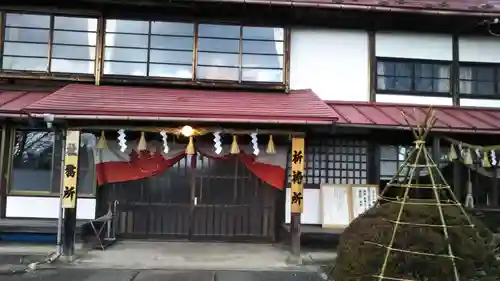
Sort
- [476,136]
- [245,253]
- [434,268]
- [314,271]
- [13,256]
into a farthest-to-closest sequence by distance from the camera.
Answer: [476,136] < [245,253] < [13,256] < [314,271] < [434,268]

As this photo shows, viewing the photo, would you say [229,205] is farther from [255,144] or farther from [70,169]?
Answer: [70,169]

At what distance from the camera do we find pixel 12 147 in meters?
10.3

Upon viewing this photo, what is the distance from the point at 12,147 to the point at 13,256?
2.61m

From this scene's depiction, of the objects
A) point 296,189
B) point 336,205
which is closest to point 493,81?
point 336,205

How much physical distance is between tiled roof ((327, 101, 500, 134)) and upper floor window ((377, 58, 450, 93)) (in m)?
0.49

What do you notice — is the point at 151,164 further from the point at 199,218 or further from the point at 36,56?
the point at 36,56

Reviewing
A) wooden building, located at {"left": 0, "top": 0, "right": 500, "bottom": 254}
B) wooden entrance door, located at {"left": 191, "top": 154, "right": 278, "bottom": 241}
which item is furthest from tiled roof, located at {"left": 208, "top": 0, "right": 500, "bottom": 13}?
wooden entrance door, located at {"left": 191, "top": 154, "right": 278, "bottom": 241}

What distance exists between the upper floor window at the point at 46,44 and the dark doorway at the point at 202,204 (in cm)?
312

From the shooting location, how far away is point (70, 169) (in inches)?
346

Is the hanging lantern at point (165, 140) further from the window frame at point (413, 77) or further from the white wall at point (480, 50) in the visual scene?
the white wall at point (480, 50)

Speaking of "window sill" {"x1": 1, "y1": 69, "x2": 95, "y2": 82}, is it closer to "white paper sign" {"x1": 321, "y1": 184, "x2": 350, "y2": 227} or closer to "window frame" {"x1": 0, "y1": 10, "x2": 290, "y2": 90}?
"window frame" {"x1": 0, "y1": 10, "x2": 290, "y2": 90}

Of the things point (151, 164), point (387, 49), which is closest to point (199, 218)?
point (151, 164)

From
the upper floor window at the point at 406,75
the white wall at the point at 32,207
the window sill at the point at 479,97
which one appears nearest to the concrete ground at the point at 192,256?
the white wall at the point at 32,207

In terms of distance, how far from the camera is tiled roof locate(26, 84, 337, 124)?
842cm
